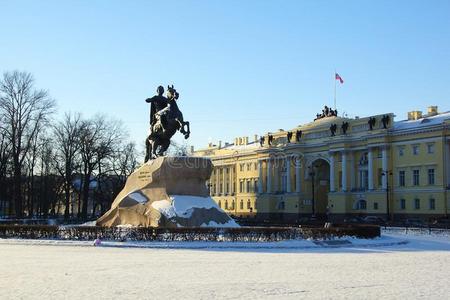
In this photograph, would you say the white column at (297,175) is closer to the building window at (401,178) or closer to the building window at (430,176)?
the building window at (401,178)

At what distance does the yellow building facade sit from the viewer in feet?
277

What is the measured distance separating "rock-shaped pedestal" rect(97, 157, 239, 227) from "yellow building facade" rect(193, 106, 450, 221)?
174 feet

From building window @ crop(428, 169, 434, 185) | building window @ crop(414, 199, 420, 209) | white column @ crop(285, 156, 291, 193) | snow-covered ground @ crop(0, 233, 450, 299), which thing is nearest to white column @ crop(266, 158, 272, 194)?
white column @ crop(285, 156, 291, 193)

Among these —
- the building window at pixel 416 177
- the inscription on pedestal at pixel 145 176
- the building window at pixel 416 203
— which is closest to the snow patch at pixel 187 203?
the inscription on pedestal at pixel 145 176

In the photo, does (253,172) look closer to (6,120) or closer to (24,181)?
(24,181)

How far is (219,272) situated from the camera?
1755cm

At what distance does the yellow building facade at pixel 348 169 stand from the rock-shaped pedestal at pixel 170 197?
53.1 m

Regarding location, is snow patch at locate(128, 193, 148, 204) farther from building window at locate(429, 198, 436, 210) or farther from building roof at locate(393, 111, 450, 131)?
building window at locate(429, 198, 436, 210)

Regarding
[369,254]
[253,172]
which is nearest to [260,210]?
[253,172]

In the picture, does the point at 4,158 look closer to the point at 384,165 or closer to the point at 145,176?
the point at 145,176

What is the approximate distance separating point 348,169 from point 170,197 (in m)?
68.1

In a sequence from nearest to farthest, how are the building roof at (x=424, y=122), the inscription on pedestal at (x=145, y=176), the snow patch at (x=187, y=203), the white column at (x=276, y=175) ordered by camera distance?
the snow patch at (x=187, y=203)
the inscription on pedestal at (x=145, y=176)
the building roof at (x=424, y=122)
the white column at (x=276, y=175)

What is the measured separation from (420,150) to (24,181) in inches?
2053

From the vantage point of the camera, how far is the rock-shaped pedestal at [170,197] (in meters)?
33.5
